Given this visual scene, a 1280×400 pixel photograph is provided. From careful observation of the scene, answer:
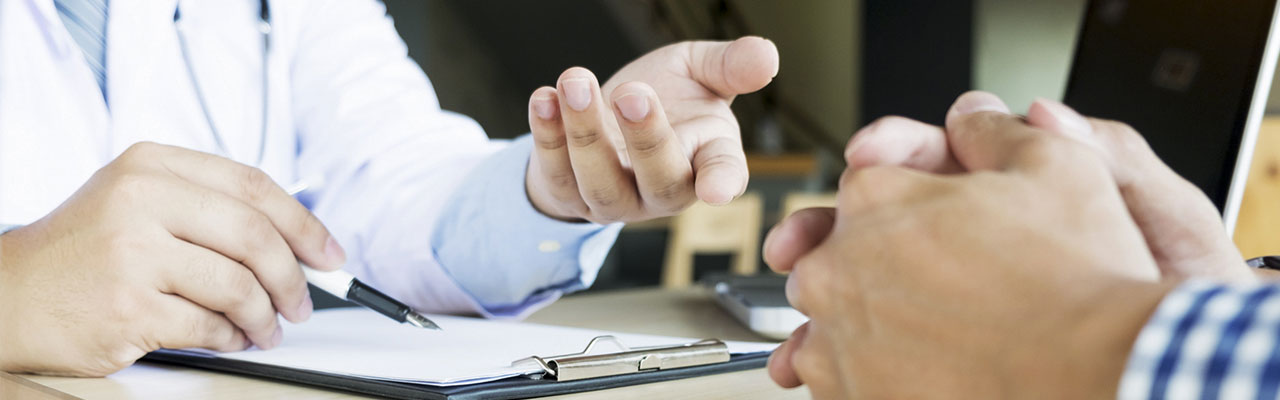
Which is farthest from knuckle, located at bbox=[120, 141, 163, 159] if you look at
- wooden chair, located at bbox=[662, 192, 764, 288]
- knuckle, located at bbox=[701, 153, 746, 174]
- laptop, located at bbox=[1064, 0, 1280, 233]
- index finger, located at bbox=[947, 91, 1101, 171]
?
wooden chair, located at bbox=[662, 192, 764, 288]

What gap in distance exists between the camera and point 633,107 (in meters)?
0.49

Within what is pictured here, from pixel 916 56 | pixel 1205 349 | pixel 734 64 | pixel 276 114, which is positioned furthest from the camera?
pixel 916 56

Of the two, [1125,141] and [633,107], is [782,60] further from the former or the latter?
[1125,141]

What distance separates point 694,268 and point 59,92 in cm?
388

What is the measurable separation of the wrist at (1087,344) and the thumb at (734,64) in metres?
0.31

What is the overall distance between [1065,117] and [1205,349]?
133 millimetres

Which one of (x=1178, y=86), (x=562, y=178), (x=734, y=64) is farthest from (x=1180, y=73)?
(x=562, y=178)

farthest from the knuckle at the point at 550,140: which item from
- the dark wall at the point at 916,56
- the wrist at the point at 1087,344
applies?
the dark wall at the point at 916,56

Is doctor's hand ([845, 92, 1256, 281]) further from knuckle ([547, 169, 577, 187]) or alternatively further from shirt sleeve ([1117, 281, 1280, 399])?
knuckle ([547, 169, 577, 187])

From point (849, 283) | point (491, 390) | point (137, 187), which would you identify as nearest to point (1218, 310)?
point (849, 283)

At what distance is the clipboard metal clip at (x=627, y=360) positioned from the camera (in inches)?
18.6

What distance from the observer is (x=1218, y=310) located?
23cm

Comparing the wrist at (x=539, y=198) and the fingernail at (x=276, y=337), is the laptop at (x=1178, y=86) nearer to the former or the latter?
the wrist at (x=539, y=198)

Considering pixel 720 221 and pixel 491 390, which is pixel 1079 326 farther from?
pixel 720 221
